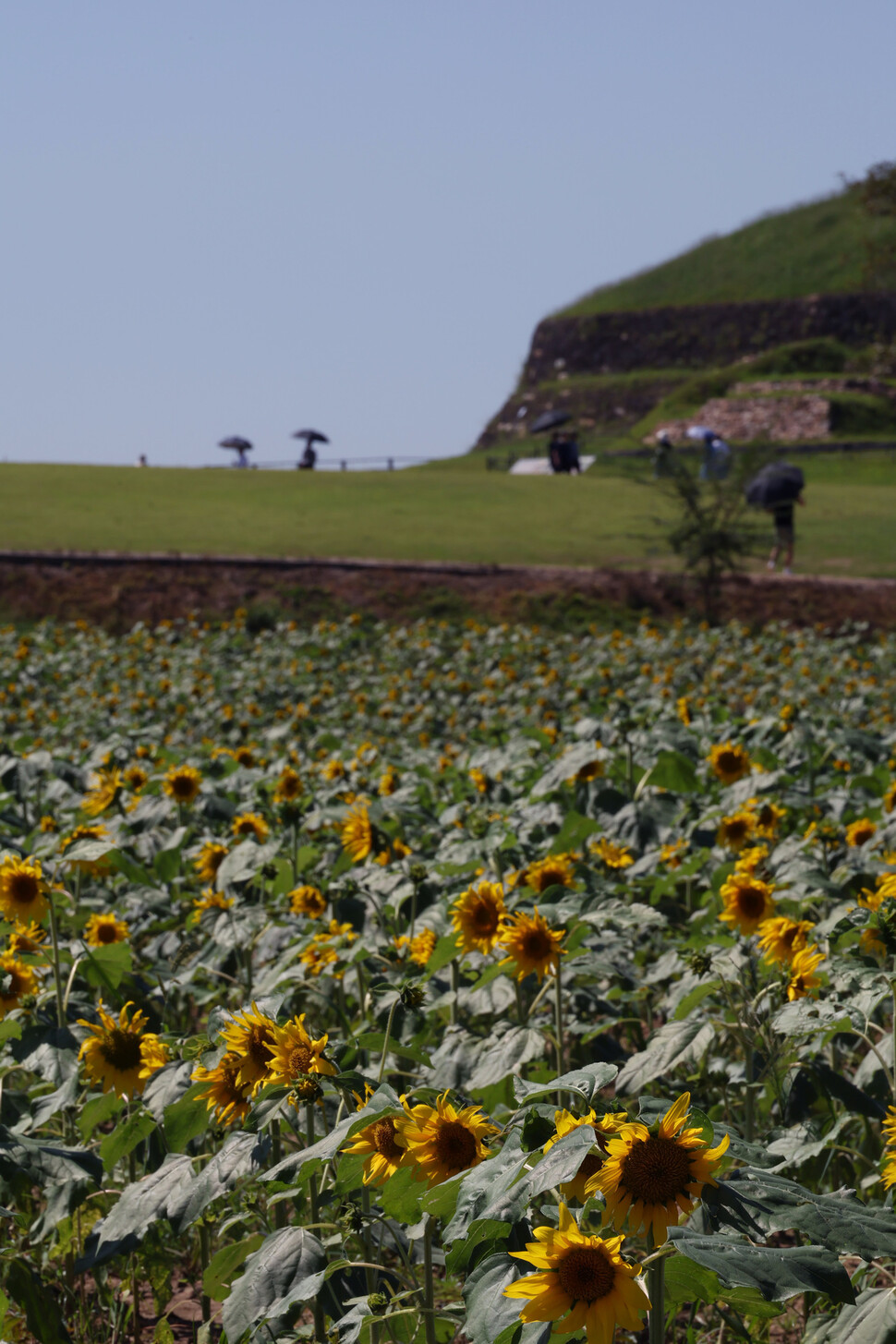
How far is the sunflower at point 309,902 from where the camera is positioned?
2.91 m

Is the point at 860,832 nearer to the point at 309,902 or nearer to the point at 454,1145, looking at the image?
the point at 309,902

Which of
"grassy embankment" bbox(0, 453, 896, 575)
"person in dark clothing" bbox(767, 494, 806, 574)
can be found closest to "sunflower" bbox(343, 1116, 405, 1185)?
"grassy embankment" bbox(0, 453, 896, 575)

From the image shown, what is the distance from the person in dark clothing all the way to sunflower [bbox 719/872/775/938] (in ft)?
54.4

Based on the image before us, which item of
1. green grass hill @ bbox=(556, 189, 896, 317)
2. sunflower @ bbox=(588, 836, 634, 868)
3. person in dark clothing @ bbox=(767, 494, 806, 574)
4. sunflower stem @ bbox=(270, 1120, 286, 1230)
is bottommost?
sunflower stem @ bbox=(270, 1120, 286, 1230)

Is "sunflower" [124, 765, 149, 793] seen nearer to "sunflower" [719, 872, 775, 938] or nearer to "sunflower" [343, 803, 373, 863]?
"sunflower" [343, 803, 373, 863]

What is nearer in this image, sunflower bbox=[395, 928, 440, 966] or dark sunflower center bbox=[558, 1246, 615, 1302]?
dark sunflower center bbox=[558, 1246, 615, 1302]

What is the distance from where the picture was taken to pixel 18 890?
2.53 m

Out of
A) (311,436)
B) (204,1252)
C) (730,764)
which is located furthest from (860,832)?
(311,436)

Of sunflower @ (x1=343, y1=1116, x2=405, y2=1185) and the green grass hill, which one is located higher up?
the green grass hill

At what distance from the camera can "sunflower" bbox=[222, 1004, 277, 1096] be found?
167 cm

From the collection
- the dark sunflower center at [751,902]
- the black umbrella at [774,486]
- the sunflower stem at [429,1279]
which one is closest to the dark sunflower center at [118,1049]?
the sunflower stem at [429,1279]

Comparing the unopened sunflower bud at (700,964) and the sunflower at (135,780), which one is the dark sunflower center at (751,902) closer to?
the unopened sunflower bud at (700,964)

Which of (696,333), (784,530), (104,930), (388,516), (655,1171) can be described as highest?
(696,333)

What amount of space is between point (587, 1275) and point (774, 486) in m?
19.1
